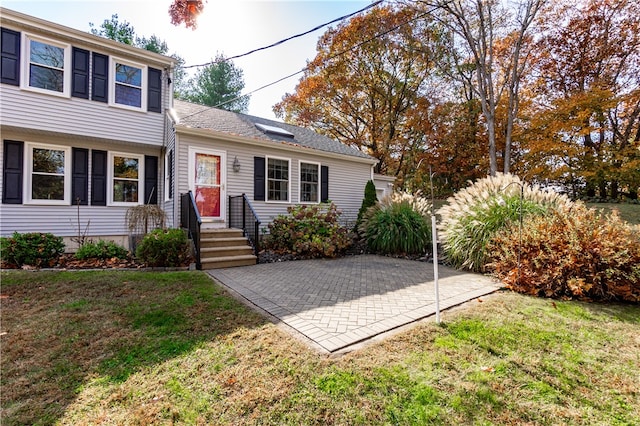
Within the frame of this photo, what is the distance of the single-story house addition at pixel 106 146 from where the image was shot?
7.35 m

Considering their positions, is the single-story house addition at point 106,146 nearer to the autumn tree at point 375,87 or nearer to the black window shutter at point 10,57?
the black window shutter at point 10,57

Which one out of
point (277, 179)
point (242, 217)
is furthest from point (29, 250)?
point (277, 179)

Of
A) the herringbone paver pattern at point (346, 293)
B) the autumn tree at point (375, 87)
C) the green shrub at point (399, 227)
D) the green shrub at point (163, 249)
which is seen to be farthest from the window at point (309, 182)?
the autumn tree at point (375, 87)

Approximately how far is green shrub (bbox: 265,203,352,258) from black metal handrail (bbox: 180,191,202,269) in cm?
222

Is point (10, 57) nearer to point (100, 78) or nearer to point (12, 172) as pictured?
point (100, 78)

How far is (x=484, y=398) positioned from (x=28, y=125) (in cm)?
1057

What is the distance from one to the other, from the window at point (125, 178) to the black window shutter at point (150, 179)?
134 mm

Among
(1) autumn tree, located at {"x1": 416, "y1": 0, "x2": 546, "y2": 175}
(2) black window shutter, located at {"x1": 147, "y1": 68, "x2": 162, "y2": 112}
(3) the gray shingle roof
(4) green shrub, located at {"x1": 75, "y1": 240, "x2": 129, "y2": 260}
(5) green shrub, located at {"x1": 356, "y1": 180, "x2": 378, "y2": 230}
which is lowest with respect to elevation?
(4) green shrub, located at {"x1": 75, "y1": 240, "x2": 129, "y2": 260}

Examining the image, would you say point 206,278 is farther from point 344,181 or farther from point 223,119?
Result: point 344,181

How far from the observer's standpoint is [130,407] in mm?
2002

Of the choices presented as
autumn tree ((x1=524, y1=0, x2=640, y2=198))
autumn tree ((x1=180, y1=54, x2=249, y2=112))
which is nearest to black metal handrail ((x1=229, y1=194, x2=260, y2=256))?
autumn tree ((x1=524, y1=0, x2=640, y2=198))

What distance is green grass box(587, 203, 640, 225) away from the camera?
10160mm

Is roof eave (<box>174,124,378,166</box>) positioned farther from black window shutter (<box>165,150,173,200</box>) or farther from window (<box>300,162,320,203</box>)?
black window shutter (<box>165,150,173,200</box>)

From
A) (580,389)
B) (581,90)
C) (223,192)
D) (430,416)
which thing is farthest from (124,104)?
(581,90)
